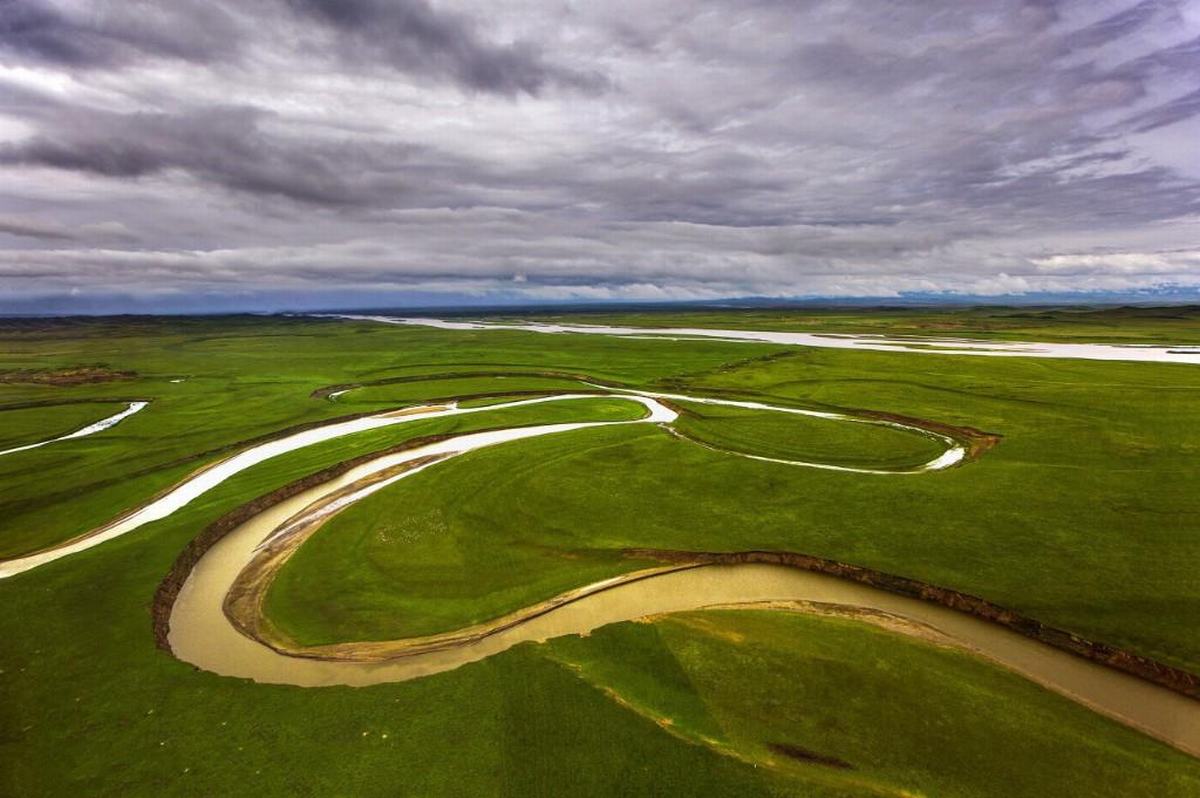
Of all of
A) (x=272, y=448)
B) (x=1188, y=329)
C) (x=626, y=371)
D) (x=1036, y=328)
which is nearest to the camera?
(x=272, y=448)

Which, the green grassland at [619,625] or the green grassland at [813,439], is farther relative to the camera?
the green grassland at [813,439]

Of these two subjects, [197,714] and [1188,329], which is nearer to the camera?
[197,714]

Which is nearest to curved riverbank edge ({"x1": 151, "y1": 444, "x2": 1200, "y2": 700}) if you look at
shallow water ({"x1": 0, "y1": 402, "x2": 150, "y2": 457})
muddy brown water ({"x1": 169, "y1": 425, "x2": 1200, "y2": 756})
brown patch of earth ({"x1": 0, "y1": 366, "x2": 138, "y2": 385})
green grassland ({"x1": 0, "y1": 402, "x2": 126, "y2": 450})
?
muddy brown water ({"x1": 169, "y1": 425, "x2": 1200, "y2": 756})

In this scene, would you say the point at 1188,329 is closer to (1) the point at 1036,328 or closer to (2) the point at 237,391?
(1) the point at 1036,328

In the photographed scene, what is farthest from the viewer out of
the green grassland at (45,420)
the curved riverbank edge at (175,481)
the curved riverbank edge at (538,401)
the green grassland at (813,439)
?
the green grassland at (45,420)

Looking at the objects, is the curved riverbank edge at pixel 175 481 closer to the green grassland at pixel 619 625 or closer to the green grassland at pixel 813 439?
the green grassland at pixel 619 625

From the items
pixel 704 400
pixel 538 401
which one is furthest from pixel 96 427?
pixel 704 400

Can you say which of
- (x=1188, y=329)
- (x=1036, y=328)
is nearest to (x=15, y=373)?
(x=1036, y=328)

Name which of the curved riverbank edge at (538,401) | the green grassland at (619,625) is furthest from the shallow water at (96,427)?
the curved riverbank edge at (538,401)
